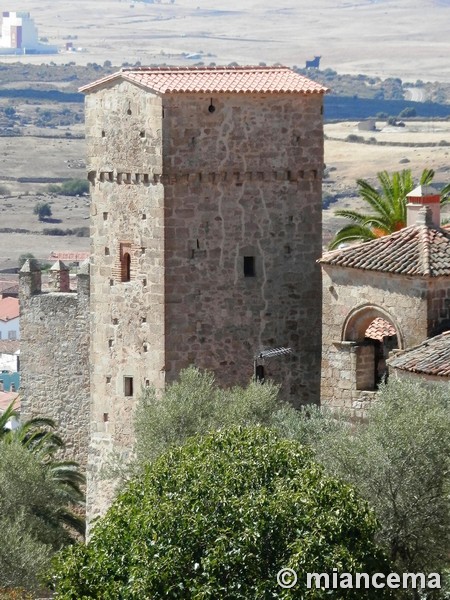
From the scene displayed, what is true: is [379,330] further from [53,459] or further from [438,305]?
[53,459]

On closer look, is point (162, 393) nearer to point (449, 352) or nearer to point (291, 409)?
point (291, 409)

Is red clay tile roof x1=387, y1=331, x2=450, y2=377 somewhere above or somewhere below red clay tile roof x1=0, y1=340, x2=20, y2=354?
above

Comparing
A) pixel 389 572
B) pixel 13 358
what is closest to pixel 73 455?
pixel 389 572

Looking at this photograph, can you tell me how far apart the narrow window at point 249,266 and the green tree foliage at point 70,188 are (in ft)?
405

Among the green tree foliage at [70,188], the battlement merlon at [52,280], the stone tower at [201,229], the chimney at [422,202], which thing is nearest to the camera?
the chimney at [422,202]

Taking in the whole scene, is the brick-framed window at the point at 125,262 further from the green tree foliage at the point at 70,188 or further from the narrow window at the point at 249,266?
the green tree foliage at the point at 70,188

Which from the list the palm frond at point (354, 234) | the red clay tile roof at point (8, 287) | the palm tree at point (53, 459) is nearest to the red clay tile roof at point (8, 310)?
the red clay tile roof at point (8, 287)

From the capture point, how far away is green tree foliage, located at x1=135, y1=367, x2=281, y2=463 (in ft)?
102

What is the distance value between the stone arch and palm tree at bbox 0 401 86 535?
19.3 feet

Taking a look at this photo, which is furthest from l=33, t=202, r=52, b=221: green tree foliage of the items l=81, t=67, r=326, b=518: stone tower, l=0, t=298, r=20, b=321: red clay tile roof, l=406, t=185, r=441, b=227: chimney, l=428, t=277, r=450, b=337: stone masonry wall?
l=428, t=277, r=450, b=337: stone masonry wall

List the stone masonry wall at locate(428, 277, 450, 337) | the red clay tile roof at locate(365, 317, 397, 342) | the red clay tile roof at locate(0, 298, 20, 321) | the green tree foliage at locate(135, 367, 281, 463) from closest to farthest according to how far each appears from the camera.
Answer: the stone masonry wall at locate(428, 277, 450, 337)
the green tree foliage at locate(135, 367, 281, 463)
the red clay tile roof at locate(365, 317, 397, 342)
the red clay tile roof at locate(0, 298, 20, 321)

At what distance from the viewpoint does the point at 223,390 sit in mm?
32938

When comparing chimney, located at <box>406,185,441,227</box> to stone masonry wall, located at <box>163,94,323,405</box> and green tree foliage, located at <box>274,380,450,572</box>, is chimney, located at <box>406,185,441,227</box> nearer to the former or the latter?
stone masonry wall, located at <box>163,94,323,405</box>

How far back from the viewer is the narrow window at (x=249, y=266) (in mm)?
33469
